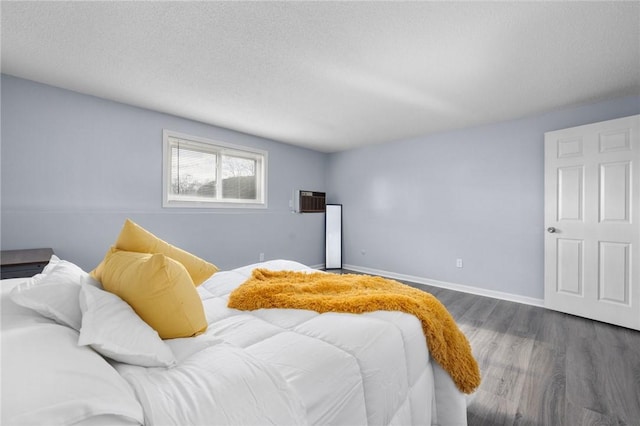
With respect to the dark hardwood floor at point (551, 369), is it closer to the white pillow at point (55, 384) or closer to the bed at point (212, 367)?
the bed at point (212, 367)

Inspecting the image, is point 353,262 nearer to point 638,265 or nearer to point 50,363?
point 638,265

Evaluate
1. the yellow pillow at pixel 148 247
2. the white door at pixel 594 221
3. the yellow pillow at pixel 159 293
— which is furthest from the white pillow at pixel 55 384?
the white door at pixel 594 221

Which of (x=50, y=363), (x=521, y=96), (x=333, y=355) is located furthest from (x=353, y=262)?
(x=50, y=363)

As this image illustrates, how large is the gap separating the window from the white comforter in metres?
2.71

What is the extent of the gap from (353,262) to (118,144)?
4210 millimetres

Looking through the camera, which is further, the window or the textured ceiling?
the window

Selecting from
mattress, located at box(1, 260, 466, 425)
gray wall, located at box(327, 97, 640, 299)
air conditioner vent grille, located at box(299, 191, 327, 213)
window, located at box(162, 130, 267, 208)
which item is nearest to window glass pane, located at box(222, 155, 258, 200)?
window, located at box(162, 130, 267, 208)

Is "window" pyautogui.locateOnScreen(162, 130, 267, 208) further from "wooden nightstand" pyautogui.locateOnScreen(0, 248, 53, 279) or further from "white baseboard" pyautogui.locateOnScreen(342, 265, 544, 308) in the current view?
"white baseboard" pyautogui.locateOnScreen(342, 265, 544, 308)

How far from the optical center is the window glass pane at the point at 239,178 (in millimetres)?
4441

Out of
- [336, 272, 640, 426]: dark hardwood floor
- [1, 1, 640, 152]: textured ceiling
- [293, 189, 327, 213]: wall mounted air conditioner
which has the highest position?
[1, 1, 640, 152]: textured ceiling

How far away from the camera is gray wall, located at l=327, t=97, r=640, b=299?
363 cm

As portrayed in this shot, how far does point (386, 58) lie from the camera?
7.63ft

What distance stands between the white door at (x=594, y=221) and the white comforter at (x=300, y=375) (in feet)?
9.13

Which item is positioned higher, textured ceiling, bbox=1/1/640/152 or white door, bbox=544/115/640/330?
textured ceiling, bbox=1/1/640/152
